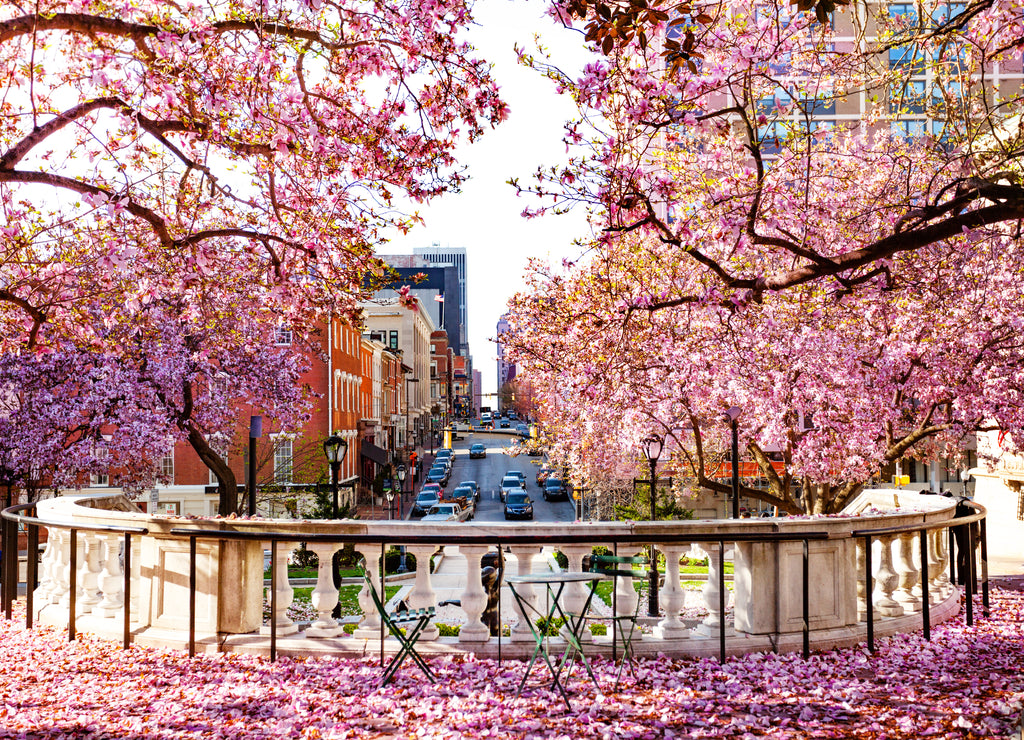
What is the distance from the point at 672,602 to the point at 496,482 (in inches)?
2194

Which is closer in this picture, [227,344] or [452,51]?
[452,51]

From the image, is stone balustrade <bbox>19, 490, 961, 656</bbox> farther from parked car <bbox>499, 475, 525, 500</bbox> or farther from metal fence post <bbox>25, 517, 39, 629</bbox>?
parked car <bbox>499, 475, 525, 500</bbox>

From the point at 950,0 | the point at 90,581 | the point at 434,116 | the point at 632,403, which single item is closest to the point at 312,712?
the point at 90,581

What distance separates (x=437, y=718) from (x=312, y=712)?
80 centimetres

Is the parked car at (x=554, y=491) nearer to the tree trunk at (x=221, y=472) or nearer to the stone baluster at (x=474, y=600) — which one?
the tree trunk at (x=221, y=472)

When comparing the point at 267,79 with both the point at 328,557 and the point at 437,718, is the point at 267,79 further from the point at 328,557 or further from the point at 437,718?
the point at 437,718

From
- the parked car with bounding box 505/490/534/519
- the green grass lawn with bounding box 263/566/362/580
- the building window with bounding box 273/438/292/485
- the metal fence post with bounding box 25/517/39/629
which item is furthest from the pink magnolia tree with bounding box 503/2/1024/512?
the parked car with bounding box 505/490/534/519

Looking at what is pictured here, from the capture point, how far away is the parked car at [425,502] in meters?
41.2

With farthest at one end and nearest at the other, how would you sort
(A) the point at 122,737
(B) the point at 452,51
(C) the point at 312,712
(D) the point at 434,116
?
(D) the point at 434,116, (B) the point at 452,51, (C) the point at 312,712, (A) the point at 122,737

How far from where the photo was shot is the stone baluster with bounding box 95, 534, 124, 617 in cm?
732

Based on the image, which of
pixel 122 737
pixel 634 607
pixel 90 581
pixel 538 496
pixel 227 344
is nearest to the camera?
pixel 122 737

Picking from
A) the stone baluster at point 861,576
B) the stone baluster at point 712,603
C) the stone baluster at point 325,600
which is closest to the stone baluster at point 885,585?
the stone baluster at point 861,576

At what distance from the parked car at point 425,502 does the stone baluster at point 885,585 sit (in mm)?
33842

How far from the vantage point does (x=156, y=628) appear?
693cm
